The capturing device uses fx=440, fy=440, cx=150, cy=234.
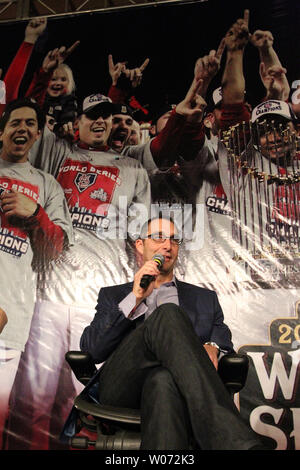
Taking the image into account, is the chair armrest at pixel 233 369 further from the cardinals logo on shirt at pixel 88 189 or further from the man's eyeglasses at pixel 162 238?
the cardinals logo on shirt at pixel 88 189

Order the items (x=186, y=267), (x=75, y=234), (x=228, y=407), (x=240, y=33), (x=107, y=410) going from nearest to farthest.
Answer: (x=228, y=407), (x=107, y=410), (x=186, y=267), (x=75, y=234), (x=240, y=33)

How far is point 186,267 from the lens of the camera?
2.55 metres

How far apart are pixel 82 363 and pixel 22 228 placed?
142 cm

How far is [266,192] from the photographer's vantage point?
259 cm

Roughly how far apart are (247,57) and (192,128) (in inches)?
23.8

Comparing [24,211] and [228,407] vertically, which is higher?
[24,211]

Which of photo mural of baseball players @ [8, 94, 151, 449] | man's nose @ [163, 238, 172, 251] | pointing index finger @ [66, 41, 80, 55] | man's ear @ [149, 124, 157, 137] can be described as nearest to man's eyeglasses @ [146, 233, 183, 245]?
man's nose @ [163, 238, 172, 251]

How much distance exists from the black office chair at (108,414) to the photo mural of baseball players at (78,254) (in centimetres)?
96

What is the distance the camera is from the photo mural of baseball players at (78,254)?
98.5 inches

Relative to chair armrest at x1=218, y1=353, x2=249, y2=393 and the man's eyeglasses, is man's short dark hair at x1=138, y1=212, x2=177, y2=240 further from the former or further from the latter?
chair armrest at x1=218, y1=353, x2=249, y2=393

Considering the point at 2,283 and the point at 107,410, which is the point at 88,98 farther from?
the point at 107,410

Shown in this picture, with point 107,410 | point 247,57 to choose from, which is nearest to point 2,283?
point 107,410

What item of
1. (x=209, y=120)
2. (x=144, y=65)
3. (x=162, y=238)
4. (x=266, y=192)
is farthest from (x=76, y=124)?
(x=266, y=192)

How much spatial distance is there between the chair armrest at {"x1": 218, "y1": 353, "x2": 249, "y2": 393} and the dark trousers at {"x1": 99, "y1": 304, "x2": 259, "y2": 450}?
25 centimetres
